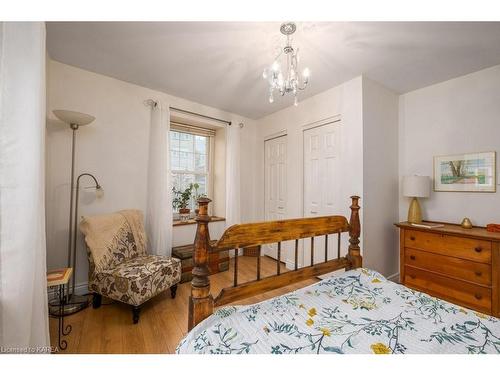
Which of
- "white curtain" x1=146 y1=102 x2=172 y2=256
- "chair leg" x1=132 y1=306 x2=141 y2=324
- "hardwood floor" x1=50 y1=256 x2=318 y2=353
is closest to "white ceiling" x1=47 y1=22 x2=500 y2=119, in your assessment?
"white curtain" x1=146 y1=102 x2=172 y2=256

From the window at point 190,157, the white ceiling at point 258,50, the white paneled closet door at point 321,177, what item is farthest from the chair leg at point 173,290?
the white ceiling at point 258,50

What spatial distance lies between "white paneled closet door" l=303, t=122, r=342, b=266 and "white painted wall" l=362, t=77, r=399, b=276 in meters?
0.35

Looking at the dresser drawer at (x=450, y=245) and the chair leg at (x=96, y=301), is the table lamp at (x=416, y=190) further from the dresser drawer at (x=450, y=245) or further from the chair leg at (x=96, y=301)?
the chair leg at (x=96, y=301)

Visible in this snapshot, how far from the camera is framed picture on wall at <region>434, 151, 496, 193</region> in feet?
7.55

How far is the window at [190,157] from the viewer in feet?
11.3

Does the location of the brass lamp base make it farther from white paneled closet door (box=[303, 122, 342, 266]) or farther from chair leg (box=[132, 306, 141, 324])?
chair leg (box=[132, 306, 141, 324])

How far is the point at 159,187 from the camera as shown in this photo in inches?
111

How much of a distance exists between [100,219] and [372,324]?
2491 mm

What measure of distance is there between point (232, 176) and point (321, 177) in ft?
4.67

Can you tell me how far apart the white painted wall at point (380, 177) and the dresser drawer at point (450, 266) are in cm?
34

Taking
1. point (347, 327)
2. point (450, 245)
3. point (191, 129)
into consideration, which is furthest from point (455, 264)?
point (191, 129)

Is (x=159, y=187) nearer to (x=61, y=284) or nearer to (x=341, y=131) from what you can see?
(x=61, y=284)

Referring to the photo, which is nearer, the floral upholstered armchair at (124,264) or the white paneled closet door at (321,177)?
the floral upholstered armchair at (124,264)
